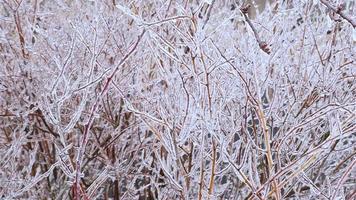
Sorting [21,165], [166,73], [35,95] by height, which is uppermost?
[166,73]

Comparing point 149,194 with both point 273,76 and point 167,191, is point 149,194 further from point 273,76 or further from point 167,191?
point 273,76

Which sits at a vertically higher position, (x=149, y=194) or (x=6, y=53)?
(x=6, y=53)

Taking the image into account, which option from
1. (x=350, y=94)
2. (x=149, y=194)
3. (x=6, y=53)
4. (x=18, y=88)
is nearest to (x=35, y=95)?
(x=18, y=88)

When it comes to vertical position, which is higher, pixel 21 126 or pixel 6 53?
pixel 6 53

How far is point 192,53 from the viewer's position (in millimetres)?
2502

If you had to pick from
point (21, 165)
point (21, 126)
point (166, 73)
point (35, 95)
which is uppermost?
point (166, 73)

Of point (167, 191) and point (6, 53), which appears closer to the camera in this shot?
point (167, 191)

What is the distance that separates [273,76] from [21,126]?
172 centimetres

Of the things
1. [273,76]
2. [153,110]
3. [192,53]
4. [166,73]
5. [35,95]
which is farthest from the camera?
[35,95]

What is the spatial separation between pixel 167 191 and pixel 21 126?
1.18 m

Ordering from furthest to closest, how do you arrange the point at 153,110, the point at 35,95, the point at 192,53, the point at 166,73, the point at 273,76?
1. the point at 35,95
2. the point at 273,76
3. the point at 153,110
4. the point at 166,73
5. the point at 192,53

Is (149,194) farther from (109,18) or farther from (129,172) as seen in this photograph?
(109,18)

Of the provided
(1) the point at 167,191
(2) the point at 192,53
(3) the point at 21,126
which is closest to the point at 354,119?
(2) the point at 192,53

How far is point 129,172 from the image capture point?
11.9ft
